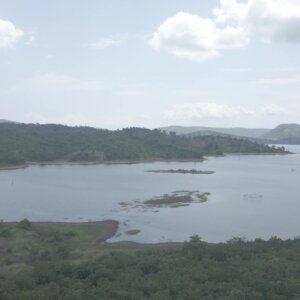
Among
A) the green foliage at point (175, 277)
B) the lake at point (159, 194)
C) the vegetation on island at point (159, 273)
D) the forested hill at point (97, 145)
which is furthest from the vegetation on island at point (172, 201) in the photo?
the forested hill at point (97, 145)

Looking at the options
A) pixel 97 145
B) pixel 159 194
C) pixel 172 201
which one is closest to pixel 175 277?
pixel 172 201

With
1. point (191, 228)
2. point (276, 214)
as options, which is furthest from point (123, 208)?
point (276, 214)

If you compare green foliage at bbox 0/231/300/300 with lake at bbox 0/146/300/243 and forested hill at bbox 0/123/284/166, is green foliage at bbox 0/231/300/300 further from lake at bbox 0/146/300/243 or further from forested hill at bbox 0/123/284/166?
forested hill at bbox 0/123/284/166

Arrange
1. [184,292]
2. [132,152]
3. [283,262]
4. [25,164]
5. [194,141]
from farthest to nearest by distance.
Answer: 1. [194,141]
2. [132,152]
3. [25,164]
4. [283,262]
5. [184,292]

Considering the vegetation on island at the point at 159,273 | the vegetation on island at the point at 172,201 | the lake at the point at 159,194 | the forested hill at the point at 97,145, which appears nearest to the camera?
the vegetation on island at the point at 159,273

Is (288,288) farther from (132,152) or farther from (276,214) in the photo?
(132,152)

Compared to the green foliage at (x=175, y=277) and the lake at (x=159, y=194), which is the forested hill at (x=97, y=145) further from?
the green foliage at (x=175, y=277)

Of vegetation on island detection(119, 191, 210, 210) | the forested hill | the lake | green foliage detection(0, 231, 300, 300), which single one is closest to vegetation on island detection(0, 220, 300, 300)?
green foliage detection(0, 231, 300, 300)
